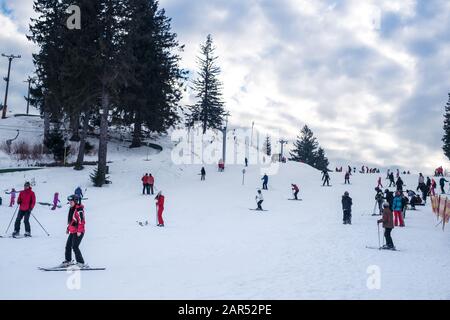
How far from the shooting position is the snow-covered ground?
8641 millimetres

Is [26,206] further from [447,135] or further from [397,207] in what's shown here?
[447,135]

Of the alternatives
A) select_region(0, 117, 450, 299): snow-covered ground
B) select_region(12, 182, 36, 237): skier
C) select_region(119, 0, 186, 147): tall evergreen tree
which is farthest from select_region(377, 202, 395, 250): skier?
select_region(119, 0, 186, 147): tall evergreen tree

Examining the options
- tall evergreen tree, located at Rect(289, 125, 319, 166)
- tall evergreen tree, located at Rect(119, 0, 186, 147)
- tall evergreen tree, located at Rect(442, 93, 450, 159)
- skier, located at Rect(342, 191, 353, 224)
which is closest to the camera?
skier, located at Rect(342, 191, 353, 224)

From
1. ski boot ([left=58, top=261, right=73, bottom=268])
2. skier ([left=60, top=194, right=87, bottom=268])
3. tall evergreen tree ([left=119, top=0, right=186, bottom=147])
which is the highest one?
tall evergreen tree ([left=119, top=0, right=186, bottom=147])

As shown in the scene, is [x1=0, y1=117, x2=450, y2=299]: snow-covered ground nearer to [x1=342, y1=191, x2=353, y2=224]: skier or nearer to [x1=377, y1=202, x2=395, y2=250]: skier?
[x1=342, y1=191, x2=353, y2=224]: skier

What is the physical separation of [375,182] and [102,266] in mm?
36341

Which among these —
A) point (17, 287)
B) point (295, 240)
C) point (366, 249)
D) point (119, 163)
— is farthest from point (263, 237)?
point (119, 163)

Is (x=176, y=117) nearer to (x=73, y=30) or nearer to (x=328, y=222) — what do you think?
(x=73, y=30)

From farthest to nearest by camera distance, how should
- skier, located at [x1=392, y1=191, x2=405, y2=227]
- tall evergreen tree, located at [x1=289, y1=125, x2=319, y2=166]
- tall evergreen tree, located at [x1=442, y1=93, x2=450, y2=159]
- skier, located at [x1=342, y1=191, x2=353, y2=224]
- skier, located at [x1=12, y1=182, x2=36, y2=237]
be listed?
tall evergreen tree, located at [x1=289, y1=125, x2=319, y2=166] < tall evergreen tree, located at [x1=442, y1=93, x2=450, y2=159] < skier, located at [x1=342, y1=191, x2=353, y2=224] < skier, located at [x1=392, y1=191, x2=405, y2=227] < skier, located at [x1=12, y1=182, x2=36, y2=237]

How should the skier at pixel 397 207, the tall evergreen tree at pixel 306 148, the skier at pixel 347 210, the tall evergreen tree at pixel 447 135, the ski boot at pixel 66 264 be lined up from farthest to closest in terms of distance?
1. the tall evergreen tree at pixel 306 148
2. the tall evergreen tree at pixel 447 135
3. the skier at pixel 347 210
4. the skier at pixel 397 207
5. the ski boot at pixel 66 264

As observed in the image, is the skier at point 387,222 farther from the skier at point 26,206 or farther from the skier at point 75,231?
the skier at point 26,206

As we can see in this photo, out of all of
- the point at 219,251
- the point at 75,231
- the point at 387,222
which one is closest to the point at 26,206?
the point at 75,231

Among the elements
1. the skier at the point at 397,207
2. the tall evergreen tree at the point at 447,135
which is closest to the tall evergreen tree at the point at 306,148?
the tall evergreen tree at the point at 447,135

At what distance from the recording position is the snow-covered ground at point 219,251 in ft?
28.3
